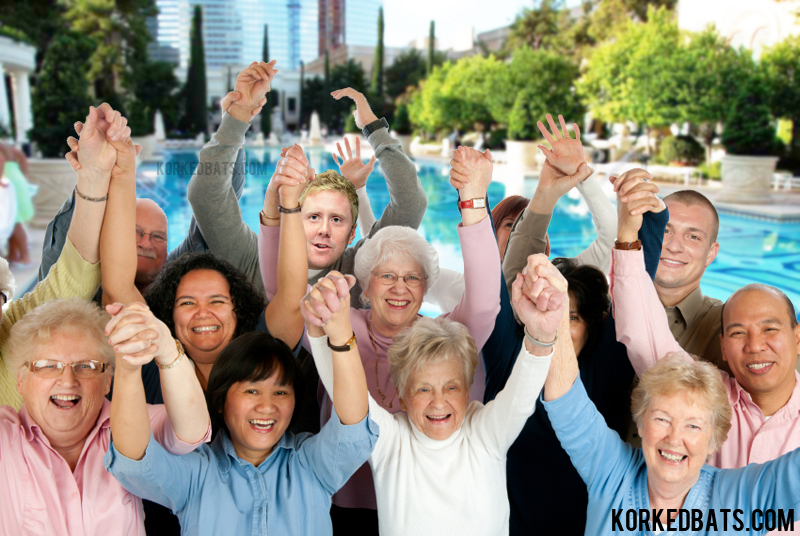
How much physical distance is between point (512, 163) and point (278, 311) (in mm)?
15548

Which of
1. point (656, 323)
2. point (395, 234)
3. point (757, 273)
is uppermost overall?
point (395, 234)

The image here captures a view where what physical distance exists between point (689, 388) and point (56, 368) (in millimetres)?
1644

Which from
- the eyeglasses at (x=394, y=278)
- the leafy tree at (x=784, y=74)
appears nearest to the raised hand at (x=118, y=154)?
the eyeglasses at (x=394, y=278)

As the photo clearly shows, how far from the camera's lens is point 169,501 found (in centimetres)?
153

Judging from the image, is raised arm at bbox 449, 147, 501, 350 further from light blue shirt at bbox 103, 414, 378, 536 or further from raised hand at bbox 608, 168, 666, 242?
light blue shirt at bbox 103, 414, 378, 536

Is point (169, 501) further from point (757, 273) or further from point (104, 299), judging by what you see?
point (757, 273)

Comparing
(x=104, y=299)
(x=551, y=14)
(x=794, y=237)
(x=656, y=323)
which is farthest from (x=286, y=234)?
(x=551, y=14)

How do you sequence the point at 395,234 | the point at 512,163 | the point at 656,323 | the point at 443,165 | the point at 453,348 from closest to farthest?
1. the point at 453,348
2. the point at 656,323
3. the point at 395,234
4. the point at 512,163
5. the point at 443,165

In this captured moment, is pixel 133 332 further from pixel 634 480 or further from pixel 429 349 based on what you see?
pixel 634 480

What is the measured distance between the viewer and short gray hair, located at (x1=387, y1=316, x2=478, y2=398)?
1658 millimetres

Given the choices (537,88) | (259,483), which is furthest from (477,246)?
(537,88)

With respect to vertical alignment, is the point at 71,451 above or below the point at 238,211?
below

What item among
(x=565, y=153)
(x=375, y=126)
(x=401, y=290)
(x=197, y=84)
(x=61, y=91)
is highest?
(x=197, y=84)

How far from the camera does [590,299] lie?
196 cm
